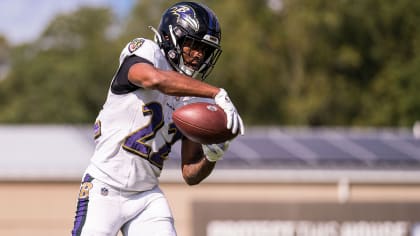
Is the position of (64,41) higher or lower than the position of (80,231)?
higher

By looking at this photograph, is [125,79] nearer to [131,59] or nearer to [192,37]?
[131,59]

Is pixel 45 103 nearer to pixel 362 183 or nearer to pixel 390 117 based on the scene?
pixel 390 117

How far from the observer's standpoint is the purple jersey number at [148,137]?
6398 mm

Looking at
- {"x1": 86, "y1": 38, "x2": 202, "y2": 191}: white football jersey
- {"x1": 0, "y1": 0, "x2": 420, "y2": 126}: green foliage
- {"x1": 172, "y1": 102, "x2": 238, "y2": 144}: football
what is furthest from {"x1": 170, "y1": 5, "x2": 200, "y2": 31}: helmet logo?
{"x1": 0, "y1": 0, "x2": 420, "y2": 126}: green foliage

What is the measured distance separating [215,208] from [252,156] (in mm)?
5438

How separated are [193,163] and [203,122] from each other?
739 millimetres

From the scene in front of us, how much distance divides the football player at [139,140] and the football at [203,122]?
0.26 meters

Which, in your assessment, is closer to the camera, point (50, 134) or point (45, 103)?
point (50, 134)

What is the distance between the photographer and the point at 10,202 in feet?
52.9

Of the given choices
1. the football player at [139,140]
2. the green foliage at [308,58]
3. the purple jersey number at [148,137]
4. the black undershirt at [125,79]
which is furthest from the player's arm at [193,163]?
the green foliage at [308,58]

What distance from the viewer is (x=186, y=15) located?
6512mm

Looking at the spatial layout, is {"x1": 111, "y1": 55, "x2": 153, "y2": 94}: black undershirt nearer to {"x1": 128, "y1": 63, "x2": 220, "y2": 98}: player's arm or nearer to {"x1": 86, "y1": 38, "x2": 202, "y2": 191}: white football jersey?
{"x1": 86, "y1": 38, "x2": 202, "y2": 191}: white football jersey

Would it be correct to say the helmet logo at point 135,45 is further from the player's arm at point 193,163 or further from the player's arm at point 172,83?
the player's arm at point 193,163

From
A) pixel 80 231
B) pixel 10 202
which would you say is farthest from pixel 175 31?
pixel 10 202
